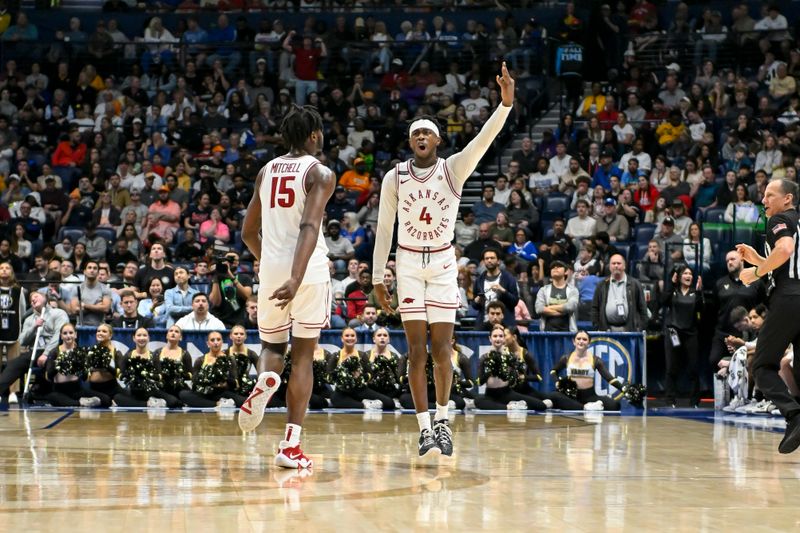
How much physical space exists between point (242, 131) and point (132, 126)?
2.16 m

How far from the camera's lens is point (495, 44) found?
2439cm

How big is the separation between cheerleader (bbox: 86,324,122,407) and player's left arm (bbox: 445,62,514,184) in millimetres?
7927

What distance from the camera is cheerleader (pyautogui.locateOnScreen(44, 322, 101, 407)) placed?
14.9 metres

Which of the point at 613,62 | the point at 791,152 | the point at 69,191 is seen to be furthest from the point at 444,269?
the point at 613,62

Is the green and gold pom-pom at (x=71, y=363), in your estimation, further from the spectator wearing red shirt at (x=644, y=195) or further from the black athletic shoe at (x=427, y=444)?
the spectator wearing red shirt at (x=644, y=195)

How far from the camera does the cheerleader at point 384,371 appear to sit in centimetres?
1495

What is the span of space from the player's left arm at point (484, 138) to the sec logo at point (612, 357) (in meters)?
7.53

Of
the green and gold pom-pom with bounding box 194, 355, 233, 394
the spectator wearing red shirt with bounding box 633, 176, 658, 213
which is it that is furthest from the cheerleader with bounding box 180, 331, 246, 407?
the spectator wearing red shirt with bounding box 633, 176, 658, 213

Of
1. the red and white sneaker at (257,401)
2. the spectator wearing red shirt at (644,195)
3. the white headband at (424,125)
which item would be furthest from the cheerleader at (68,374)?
the spectator wearing red shirt at (644,195)

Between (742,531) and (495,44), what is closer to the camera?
Answer: (742,531)

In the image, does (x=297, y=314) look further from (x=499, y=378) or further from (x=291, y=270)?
(x=499, y=378)

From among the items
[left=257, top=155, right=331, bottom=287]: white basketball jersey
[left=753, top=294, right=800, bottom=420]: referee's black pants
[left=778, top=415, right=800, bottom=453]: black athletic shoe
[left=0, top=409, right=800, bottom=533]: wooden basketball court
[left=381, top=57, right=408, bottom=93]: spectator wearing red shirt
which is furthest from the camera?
[left=381, top=57, right=408, bottom=93]: spectator wearing red shirt

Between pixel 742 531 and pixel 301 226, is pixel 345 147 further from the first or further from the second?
pixel 742 531

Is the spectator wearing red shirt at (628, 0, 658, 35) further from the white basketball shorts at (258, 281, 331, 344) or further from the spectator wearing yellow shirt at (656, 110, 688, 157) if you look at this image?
the white basketball shorts at (258, 281, 331, 344)
